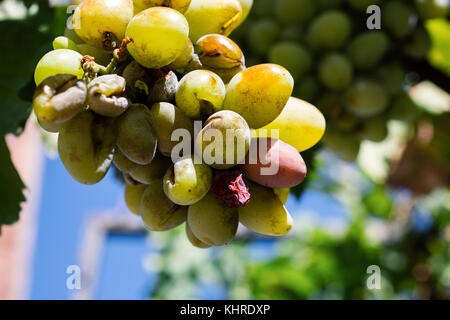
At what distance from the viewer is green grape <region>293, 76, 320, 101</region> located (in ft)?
3.77

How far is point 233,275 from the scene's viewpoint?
337 cm

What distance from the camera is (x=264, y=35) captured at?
46.6 inches

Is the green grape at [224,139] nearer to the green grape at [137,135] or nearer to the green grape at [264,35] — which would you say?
the green grape at [137,135]

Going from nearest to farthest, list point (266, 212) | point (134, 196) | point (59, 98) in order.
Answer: point (59, 98) → point (266, 212) → point (134, 196)

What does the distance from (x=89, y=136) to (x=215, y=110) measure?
0.51 feet

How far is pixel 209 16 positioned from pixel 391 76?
0.70 m

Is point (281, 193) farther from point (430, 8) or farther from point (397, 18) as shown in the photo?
point (430, 8)

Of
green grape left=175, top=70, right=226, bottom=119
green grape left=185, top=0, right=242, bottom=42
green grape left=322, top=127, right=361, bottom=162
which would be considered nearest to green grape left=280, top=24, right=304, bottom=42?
green grape left=322, top=127, right=361, bottom=162

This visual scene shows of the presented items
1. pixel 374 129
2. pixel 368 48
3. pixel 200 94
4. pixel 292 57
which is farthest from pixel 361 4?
pixel 200 94

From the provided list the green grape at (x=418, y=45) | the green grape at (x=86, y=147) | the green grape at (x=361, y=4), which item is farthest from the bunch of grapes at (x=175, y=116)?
the green grape at (x=418, y=45)

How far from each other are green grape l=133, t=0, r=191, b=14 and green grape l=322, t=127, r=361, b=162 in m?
0.72

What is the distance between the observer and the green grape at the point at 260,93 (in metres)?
0.57

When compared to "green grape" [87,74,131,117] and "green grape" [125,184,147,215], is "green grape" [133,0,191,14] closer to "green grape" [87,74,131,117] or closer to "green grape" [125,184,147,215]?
"green grape" [87,74,131,117]

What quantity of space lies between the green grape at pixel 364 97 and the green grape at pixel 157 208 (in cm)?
65
